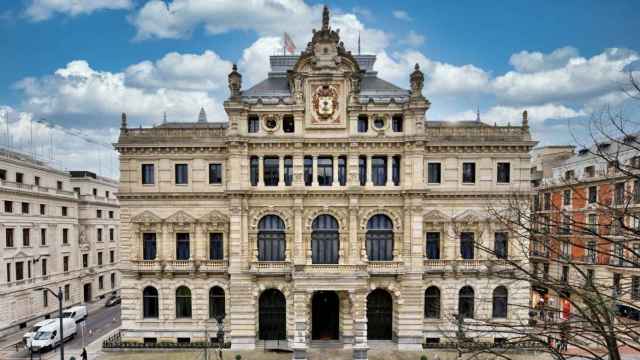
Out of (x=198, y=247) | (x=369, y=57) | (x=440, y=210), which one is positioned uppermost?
(x=369, y=57)

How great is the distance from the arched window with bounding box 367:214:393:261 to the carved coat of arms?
1065 cm

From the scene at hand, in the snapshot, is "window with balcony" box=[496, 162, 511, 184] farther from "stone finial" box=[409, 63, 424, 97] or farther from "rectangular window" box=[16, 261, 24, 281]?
"rectangular window" box=[16, 261, 24, 281]

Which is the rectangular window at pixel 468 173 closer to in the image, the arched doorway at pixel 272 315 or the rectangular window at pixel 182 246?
the arched doorway at pixel 272 315

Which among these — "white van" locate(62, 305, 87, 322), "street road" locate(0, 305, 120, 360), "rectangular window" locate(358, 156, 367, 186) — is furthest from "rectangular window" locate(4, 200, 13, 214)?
"rectangular window" locate(358, 156, 367, 186)

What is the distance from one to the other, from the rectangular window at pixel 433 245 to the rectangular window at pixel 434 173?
5.07 meters

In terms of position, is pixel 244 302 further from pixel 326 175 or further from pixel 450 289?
pixel 450 289

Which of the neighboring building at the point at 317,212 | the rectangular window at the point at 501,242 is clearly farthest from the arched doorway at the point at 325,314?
the rectangular window at the point at 501,242

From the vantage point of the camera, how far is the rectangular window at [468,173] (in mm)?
36125

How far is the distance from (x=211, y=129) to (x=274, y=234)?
11705mm

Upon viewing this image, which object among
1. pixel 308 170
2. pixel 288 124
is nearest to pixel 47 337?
pixel 308 170

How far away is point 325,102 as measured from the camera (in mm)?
35062

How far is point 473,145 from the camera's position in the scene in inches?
1405

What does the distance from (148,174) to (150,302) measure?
1235 centimetres

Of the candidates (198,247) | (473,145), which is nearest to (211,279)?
(198,247)
